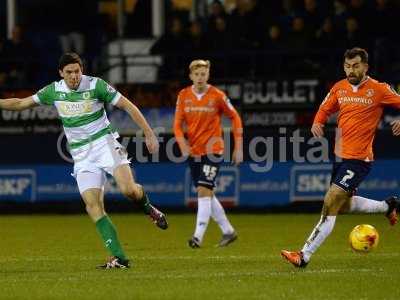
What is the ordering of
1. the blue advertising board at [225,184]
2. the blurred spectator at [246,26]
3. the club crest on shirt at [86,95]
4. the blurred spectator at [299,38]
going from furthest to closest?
the blurred spectator at [246,26], the blurred spectator at [299,38], the blue advertising board at [225,184], the club crest on shirt at [86,95]

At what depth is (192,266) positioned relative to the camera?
1223 cm

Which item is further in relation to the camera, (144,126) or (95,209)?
(95,209)

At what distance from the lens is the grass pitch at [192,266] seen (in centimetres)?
1006

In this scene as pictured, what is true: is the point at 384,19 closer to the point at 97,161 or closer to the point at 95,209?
the point at 97,161

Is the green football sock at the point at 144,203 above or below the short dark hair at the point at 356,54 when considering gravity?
below

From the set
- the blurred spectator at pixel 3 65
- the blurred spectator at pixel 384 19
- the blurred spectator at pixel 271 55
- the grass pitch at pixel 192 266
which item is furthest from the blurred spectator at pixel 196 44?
the grass pitch at pixel 192 266

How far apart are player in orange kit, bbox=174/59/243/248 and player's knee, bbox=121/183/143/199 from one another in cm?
278

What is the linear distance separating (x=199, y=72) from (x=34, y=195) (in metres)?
7.28

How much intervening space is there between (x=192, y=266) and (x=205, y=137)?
3.52 metres

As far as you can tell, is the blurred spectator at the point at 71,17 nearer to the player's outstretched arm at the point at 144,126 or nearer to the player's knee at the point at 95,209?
the player's outstretched arm at the point at 144,126

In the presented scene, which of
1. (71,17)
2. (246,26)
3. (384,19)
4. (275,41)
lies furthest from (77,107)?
(71,17)

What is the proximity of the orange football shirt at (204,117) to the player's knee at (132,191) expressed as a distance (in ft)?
10.2

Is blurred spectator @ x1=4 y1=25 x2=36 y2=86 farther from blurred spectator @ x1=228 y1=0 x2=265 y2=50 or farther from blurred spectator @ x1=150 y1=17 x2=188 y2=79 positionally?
blurred spectator @ x1=228 y1=0 x2=265 y2=50

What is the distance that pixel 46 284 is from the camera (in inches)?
424
